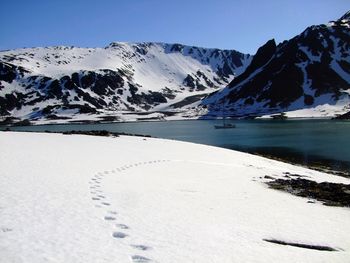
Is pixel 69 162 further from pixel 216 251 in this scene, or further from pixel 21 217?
pixel 216 251

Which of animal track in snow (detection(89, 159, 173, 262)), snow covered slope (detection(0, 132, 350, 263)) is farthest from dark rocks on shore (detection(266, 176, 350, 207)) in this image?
animal track in snow (detection(89, 159, 173, 262))

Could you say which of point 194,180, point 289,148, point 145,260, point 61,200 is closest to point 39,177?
point 61,200

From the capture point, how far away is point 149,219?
626 inches

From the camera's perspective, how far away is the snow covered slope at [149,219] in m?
12.0

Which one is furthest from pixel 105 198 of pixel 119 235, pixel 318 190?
pixel 318 190

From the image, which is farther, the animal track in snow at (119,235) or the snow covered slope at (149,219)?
the animal track in snow at (119,235)

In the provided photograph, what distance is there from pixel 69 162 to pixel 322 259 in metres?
22.8

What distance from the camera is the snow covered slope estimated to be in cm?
1205

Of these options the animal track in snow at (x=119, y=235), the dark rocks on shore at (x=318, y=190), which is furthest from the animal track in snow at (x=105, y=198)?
the dark rocks on shore at (x=318, y=190)

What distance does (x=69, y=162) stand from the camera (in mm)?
31078

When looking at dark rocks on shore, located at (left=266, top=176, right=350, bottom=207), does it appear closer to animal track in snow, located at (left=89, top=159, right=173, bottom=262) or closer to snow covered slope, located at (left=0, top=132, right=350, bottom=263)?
snow covered slope, located at (left=0, top=132, right=350, bottom=263)

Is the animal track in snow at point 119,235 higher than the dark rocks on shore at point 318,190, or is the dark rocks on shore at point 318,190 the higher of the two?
the animal track in snow at point 119,235

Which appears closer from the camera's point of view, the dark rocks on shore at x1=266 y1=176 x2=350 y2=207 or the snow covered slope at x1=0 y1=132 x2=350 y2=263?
the snow covered slope at x1=0 y1=132 x2=350 y2=263

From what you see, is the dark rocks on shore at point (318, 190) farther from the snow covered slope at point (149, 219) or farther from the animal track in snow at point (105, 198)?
the animal track in snow at point (105, 198)
